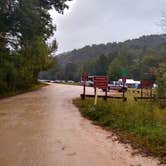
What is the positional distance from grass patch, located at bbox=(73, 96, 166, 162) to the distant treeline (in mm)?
15642

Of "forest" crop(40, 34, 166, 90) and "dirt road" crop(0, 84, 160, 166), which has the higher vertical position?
"forest" crop(40, 34, 166, 90)

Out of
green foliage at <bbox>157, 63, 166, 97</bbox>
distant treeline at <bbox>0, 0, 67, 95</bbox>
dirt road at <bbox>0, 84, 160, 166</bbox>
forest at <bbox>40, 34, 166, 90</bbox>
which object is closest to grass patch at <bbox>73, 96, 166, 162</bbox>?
dirt road at <bbox>0, 84, 160, 166</bbox>

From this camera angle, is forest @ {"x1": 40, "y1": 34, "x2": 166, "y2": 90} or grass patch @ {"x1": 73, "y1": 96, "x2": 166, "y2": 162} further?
forest @ {"x1": 40, "y1": 34, "x2": 166, "y2": 90}

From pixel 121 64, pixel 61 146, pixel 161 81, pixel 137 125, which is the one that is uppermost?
pixel 121 64

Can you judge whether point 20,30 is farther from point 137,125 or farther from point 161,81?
point 137,125

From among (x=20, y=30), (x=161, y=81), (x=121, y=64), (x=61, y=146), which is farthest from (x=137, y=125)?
(x=121, y=64)

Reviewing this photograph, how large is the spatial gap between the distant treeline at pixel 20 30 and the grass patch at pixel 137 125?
1564cm

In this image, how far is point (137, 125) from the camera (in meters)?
13.3

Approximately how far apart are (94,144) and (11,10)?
23.6 meters

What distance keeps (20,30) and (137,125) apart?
897 inches

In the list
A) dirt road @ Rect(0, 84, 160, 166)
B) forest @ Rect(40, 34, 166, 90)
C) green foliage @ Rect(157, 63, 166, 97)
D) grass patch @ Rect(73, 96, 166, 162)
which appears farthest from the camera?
forest @ Rect(40, 34, 166, 90)

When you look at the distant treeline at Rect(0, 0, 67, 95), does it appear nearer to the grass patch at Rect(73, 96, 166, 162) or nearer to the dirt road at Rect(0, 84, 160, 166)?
the grass patch at Rect(73, 96, 166, 162)

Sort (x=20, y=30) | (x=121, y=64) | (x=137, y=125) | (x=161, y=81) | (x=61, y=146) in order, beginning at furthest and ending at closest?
(x=121, y=64)
(x=20, y=30)
(x=161, y=81)
(x=137, y=125)
(x=61, y=146)

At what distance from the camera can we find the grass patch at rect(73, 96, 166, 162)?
1025 centimetres
